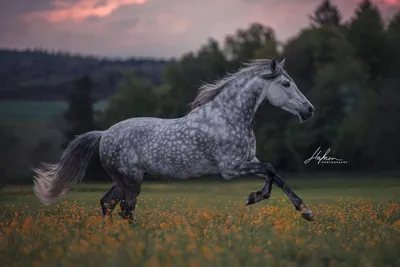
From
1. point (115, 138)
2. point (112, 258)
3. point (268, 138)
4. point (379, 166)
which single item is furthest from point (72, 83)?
point (112, 258)

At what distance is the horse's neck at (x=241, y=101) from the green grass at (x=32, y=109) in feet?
70.2

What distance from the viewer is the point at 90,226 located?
9312mm

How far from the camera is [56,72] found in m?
36.2

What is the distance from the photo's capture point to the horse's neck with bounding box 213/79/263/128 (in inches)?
413

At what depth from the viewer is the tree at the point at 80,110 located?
111ft

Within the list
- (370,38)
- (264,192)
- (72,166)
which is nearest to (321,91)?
(370,38)

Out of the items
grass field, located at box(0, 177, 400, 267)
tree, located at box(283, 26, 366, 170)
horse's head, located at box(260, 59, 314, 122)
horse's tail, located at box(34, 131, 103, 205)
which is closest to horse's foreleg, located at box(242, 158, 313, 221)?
grass field, located at box(0, 177, 400, 267)

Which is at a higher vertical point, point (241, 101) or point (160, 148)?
point (241, 101)

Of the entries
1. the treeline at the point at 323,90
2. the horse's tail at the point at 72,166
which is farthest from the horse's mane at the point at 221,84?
the treeline at the point at 323,90

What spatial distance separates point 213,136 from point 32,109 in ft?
80.2

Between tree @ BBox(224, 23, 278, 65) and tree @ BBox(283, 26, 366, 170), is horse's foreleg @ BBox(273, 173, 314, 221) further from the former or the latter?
tree @ BBox(224, 23, 278, 65)

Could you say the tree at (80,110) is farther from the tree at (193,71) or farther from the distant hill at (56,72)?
the tree at (193,71)

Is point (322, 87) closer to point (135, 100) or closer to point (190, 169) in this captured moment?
point (135, 100)

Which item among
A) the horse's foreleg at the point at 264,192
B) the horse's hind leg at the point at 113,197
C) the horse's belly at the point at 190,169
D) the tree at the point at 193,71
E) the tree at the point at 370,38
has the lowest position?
the horse's hind leg at the point at 113,197
